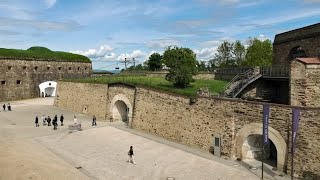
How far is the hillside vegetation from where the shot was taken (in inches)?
1862

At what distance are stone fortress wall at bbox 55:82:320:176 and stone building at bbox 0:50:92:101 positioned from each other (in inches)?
818

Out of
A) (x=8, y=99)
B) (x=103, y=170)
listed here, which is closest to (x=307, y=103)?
(x=103, y=170)

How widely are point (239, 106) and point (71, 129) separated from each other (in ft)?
45.1

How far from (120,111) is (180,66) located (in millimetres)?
6902

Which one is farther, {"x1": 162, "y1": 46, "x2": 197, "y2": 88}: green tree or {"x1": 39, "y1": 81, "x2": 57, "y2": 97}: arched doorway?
{"x1": 39, "y1": 81, "x2": 57, "y2": 97}: arched doorway

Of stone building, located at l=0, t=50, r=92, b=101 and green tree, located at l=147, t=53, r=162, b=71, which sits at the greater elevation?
green tree, located at l=147, t=53, r=162, b=71

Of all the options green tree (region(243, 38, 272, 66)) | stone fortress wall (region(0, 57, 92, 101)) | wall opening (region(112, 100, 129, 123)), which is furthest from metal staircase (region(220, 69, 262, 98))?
stone fortress wall (region(0, 57, 92, 101))

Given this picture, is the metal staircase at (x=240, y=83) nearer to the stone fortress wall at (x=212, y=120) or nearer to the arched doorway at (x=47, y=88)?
the stone fortress wall at (x=212, y=120)

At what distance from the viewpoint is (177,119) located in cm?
2242

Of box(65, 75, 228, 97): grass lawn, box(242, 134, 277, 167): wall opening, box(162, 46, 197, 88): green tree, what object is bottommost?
box(242, 134, 277, 167): wall opening

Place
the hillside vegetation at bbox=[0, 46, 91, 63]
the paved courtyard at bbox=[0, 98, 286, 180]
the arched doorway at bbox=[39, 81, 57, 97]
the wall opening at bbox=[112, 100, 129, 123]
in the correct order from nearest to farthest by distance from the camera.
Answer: the paved courtyard at bbox=[0, 98, 286, 180]
the wall opening at bbox=[112, 100, 129, 123]
the hillside vegetation at bbox=[0, 46, 91, 63]
the arched doorway at bbox=[39, 81, 57, 97]

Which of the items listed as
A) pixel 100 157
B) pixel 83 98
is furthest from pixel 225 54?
pixel 100 157

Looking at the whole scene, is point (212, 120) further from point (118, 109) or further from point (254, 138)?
point (118, 109)

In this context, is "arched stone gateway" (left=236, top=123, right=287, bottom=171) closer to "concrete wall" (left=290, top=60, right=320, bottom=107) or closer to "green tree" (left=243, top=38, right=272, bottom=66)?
"concrete wall" (left=290, top=60, right=320, bottom=107)
